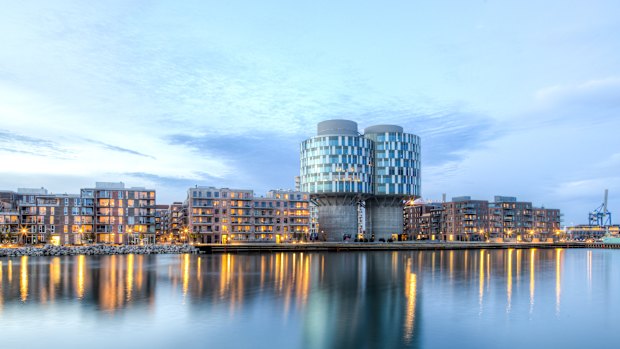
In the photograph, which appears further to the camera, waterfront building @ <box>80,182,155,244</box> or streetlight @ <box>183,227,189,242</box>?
streetlight @ <box>183,227,189,242</box>

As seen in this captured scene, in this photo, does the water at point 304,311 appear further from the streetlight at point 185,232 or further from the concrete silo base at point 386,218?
the concrete silo base at point 386,218

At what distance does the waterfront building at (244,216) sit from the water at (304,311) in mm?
88348

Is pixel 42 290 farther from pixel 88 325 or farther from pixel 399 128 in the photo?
pixel 399 128

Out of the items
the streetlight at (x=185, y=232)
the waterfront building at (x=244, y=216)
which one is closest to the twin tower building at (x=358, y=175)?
the waterfront building at (x=244, y=216)

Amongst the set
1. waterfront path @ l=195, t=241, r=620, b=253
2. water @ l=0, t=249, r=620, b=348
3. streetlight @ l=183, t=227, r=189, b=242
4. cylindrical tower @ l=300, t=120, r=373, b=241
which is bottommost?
waterfront path @ l=195, t=241, r=620, b=253

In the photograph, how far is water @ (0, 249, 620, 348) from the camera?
33.5 metres

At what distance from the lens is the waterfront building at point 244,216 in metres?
162

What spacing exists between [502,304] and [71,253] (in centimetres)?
11159

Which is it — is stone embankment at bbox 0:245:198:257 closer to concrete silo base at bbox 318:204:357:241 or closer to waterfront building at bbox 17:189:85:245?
waterfront building at bbox 17:189:85:245

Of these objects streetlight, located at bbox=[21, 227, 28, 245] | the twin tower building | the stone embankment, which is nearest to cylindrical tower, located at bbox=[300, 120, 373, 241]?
the twin tower building

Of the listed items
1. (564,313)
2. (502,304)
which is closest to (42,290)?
(502,304)

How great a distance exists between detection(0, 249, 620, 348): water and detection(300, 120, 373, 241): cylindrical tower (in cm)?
10225

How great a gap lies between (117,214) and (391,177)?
297ft

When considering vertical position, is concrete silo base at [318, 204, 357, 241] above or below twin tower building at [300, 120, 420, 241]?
below
